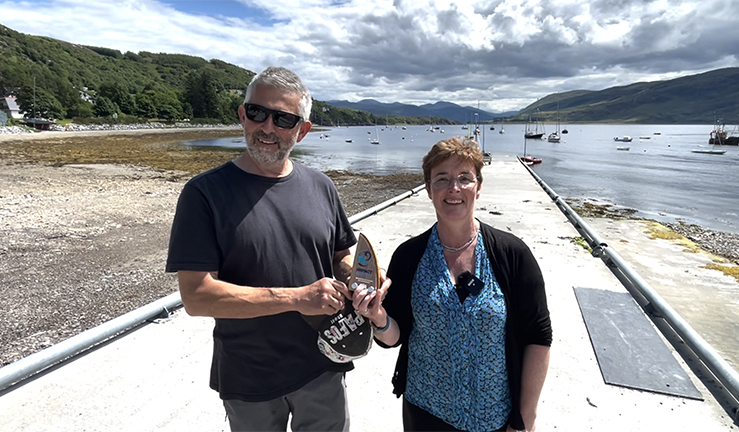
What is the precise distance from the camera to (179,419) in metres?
2.68

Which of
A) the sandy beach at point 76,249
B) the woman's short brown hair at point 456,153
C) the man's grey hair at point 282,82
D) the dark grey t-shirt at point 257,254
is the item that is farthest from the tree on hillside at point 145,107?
the woman's short brown hair at point 456,153

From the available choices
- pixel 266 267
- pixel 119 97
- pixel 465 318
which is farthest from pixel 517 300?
pixel 119 97

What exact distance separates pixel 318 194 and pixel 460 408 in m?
1.18

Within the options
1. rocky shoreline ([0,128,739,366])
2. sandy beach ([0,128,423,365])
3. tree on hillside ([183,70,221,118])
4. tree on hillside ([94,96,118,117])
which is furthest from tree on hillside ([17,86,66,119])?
sandy beach ([0,128,423,365])

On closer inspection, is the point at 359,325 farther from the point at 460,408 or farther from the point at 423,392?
the point at 460,408

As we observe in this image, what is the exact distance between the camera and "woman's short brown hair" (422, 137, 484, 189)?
1.83 metres

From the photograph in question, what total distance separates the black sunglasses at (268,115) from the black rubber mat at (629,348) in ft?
10.3

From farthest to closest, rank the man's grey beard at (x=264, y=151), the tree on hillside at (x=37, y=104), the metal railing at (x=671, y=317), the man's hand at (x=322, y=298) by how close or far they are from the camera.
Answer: the tree on hillside at (x=37, y=104) < the metal railing at (x=671, y=317) < the man's grey beard at (x=264, y=151) < the man's hand at (x=322, y=298)

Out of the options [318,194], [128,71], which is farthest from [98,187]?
[128,71]

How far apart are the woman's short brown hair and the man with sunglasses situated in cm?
56

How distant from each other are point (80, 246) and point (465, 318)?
29.4 feet

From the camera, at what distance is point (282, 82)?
185cm

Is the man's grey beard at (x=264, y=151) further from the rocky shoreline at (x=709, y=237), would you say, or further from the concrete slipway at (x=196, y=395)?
the rocky shoreline at (x=709, y=237)

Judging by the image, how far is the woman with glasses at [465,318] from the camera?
171 cm
